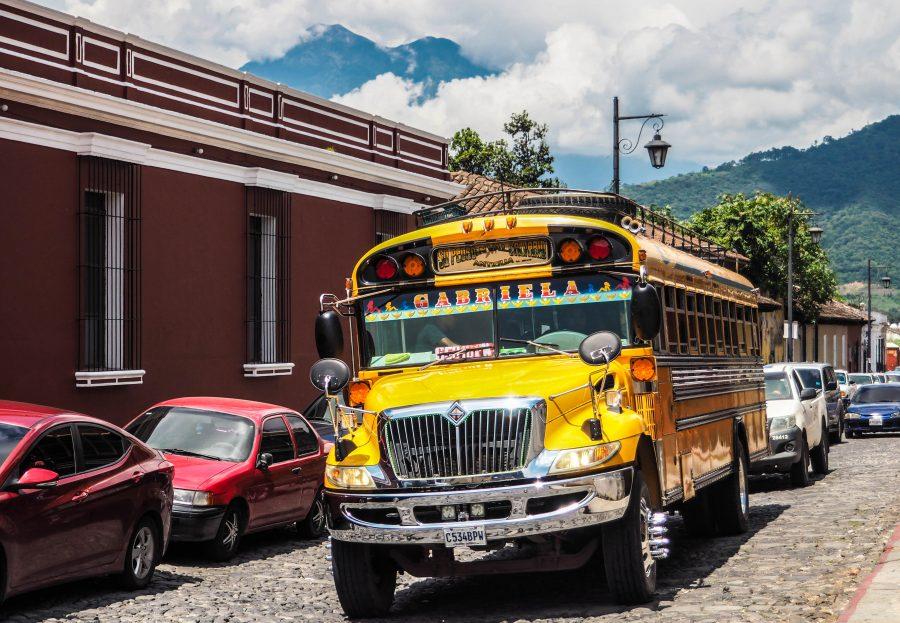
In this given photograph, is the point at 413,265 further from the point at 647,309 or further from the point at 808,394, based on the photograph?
the point at 808,394

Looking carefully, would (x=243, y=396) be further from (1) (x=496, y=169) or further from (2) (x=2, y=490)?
(1) (x=496, y=169)

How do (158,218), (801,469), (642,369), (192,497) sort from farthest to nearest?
(158,218) < (801,469) < (192,497) < (642,369)

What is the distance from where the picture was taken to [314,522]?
15359 millimetres

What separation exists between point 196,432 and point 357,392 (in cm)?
462

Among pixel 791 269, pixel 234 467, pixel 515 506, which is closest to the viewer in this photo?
pixel 515 506

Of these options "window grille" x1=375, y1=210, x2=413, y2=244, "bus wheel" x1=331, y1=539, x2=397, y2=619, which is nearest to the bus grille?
"bus wheel" x1=331, y1=539, x2=397, y2=619

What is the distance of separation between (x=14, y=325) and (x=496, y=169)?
36882 mm

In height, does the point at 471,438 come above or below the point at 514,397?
below

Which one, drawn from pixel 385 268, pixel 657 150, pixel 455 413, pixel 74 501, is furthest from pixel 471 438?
pixel 657 150

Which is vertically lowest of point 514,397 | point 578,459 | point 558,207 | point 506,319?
point 578,459

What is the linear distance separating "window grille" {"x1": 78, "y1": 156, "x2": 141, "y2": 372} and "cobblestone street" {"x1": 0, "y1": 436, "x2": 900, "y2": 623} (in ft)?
17.3

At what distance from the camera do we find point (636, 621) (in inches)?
340

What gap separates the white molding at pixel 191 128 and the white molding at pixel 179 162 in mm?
340

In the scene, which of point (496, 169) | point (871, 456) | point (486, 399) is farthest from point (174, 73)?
point (496, 169)
